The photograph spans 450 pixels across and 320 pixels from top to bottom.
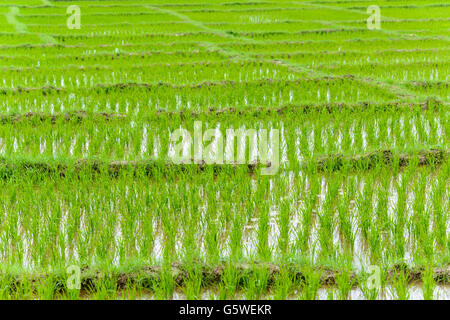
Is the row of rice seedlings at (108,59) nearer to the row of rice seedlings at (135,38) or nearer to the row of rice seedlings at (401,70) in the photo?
the row of rice seedlings at (135,38)

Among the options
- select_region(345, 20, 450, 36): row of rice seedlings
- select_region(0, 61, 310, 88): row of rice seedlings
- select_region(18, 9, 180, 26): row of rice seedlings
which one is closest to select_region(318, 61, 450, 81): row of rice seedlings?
select_region(0, 61, 310, 88): row of rice seedlings

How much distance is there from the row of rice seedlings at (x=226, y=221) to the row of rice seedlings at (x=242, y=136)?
43 cm

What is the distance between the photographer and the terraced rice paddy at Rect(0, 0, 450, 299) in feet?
7.91

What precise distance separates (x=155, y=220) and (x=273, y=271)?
2.96 ft

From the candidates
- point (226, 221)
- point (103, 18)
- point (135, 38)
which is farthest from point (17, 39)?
point (226, 221)

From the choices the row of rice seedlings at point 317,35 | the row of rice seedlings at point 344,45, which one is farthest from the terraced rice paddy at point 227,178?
the row of rice seedlings at point 317,35

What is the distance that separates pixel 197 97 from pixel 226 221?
9.62 feet

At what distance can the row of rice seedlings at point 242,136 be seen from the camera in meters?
4.10

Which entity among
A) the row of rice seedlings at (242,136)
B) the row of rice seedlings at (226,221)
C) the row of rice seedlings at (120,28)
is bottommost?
the row of rice seedlings at (226,221)

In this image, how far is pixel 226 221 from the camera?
9.97 feet

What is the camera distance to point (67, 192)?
3.31m

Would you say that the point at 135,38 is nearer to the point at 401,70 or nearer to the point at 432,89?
the point at 401,70

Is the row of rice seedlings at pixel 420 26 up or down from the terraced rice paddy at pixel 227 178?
up

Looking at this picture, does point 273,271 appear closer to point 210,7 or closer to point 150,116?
point 150,116
